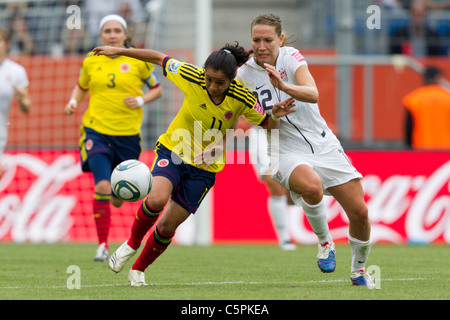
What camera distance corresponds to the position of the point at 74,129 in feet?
45.1

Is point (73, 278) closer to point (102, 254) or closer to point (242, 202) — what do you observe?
point (102, 254)

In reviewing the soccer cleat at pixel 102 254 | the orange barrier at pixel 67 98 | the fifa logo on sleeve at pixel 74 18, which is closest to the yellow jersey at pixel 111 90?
the soccer cleat at pixel 102 254

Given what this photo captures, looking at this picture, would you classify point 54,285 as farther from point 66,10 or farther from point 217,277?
point 66,10

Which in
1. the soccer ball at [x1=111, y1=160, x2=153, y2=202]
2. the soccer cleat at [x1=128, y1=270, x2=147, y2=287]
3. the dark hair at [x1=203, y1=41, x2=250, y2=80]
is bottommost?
the soccer cleat at [x1=128, y1=270, x2=147, y2=287]

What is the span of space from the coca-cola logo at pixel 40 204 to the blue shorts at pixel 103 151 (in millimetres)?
3024

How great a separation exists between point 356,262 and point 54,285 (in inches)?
93.0

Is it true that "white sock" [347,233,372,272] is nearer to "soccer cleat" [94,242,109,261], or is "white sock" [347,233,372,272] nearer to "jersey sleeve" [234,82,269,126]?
"jersey sleeve" [234,82,269,126]

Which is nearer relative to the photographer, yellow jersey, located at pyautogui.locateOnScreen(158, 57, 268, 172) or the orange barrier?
yellow jersey, located at pyautogui.locateOnScreen(158, 57, 268, 172)

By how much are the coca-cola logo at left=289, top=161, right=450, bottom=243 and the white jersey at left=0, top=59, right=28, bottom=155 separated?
415 centimetres

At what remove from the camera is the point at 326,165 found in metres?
6.75

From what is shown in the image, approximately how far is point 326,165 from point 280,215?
4648mm

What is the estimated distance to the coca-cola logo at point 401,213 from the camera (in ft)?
40.5

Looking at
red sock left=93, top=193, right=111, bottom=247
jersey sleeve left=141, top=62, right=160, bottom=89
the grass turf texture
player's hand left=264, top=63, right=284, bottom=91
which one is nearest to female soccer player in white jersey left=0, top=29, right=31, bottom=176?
the grass turf texture

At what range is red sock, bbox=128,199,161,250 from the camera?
6660mm
